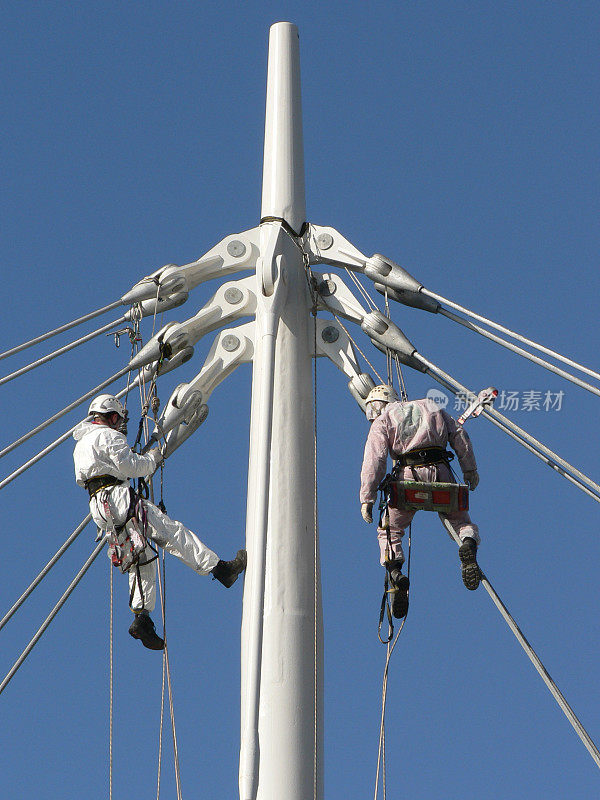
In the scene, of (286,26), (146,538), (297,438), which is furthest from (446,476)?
(286,26)

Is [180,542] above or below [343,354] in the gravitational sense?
below

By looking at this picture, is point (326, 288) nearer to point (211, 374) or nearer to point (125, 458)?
point (211, 374)

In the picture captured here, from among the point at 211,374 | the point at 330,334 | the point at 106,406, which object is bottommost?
the point at 106,406

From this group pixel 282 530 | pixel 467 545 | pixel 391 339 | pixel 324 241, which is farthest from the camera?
pixel 324 241

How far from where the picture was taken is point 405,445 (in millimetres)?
14648

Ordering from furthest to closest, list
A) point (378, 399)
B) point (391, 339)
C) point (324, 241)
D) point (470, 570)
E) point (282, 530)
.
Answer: point (324, 241) < point (391, 339) < point (378, 399) < point (282, 530) < point (470, 570)

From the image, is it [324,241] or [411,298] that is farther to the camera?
[324,241]

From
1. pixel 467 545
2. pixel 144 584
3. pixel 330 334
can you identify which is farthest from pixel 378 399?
pixel 144 584

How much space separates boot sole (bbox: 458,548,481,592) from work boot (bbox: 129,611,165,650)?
2428mm

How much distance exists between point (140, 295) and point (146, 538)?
107 inches

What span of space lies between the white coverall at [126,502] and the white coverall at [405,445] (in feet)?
4.64

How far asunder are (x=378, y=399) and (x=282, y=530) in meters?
1.37

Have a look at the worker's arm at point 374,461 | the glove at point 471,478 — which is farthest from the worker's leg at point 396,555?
the glove at point 471,478

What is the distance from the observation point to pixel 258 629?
13719mm
